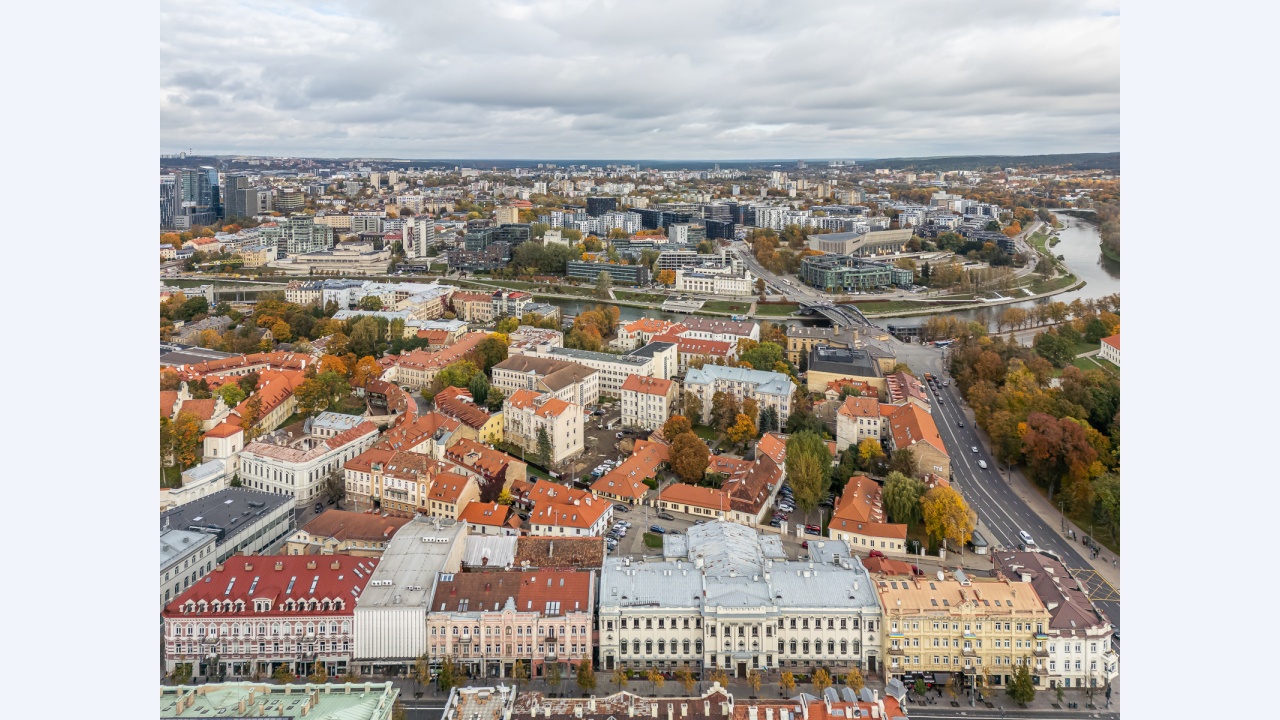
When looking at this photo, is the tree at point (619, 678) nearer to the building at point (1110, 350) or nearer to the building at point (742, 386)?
the building at point (742, 386)

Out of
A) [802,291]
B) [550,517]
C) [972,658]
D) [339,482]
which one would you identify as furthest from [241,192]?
[972,658]

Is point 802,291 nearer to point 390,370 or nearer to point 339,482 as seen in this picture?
point 390,370

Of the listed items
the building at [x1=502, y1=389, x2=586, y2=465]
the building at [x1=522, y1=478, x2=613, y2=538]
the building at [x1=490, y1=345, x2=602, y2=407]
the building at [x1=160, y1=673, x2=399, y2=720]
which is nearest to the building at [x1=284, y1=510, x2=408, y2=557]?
the building at [x1=522, y1=478, x2=613, y2=538]

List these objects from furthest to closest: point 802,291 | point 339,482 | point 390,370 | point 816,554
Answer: point 802,291
point 390,370
point 339,482
point 816,554

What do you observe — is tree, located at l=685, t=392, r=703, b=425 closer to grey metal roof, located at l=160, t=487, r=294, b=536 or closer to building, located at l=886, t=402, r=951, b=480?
building, located at l=886, t=402, r=951, b=480

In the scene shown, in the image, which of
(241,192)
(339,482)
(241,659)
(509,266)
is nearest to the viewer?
(241,659)

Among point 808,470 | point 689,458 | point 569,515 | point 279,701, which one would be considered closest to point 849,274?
point 689,458

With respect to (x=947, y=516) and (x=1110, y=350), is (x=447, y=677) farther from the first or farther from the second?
(x=1110, y=350)
